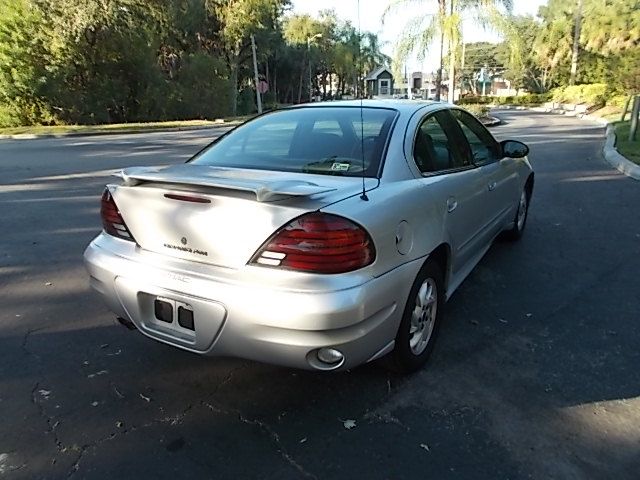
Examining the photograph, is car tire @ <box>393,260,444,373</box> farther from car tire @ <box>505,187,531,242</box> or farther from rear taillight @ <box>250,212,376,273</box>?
car tire @ <box>505,187,531,242</box>

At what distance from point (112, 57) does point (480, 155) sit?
32426mm

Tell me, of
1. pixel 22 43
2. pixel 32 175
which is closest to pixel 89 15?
pixel 22 43

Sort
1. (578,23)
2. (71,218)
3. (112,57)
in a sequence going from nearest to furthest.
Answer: (71,218) < (112,57) < (578,23)

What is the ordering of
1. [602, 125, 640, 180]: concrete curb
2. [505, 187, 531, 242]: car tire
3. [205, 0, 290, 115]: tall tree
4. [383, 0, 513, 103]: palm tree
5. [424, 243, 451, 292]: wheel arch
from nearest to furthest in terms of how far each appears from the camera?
[424, 243, 451, 292]: wheel arch
[505, 187, 531, 242]: car tire
[602, 125, 640, 180]: concrete curb
[383, 0, 513, 103]: palm tree
[205, 0, 290, 115]: tall tree

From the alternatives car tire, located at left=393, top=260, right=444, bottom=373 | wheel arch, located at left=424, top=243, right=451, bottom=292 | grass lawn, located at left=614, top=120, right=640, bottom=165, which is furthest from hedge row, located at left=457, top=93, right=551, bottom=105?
car tire, located at left=393, top=260, right=444, bottom=373

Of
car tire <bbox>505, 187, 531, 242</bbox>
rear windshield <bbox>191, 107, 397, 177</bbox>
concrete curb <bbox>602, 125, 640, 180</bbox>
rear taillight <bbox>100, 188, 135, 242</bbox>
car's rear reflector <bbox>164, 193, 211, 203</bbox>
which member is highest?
rear windshield <bbox>191, 107, 397, 177</bbox>

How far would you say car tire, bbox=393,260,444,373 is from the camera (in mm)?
2854

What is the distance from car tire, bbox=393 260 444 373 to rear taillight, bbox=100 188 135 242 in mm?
1533

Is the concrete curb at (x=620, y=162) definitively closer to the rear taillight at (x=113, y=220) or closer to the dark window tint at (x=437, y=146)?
the dark window tint at (x=437, y=146)

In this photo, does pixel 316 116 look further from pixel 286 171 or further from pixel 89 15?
pixel 89 15

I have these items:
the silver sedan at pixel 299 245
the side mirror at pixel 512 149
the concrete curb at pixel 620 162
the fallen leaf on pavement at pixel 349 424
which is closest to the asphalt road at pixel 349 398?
the fallen leaf on pavement at pixel 349 424

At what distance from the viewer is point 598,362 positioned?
3.21 metres

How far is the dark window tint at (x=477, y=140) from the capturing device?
13.4 ft

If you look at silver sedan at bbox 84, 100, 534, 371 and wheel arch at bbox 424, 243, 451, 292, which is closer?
silver sedan at bbox 84, 100, 534, 371
